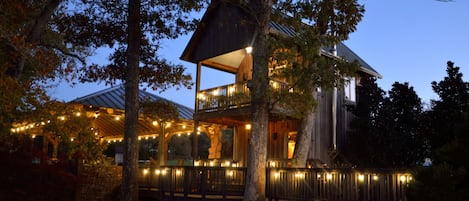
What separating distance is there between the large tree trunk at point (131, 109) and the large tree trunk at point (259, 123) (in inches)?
162

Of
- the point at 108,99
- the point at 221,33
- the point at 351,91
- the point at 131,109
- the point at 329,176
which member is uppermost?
the point at 221,33

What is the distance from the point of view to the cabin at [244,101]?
16.8 metres

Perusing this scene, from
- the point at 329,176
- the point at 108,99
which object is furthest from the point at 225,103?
the point at 329,176

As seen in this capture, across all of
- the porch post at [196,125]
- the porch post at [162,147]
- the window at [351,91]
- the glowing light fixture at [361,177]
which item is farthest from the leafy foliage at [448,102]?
the porch post at [162,147]

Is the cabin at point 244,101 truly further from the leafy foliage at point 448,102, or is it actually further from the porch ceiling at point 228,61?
the leafy foliage at point 448,102

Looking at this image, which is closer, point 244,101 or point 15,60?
point 15,60

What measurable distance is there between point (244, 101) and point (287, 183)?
392 centimetres

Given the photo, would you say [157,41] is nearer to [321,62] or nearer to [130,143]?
[130,143]

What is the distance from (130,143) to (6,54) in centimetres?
473

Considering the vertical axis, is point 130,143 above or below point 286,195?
above

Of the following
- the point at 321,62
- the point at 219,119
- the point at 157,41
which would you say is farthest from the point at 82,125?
the point at 321,62

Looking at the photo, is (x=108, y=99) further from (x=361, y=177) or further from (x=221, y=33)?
(x=361, y=177)

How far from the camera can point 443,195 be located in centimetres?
692

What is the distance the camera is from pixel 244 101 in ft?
52.2
